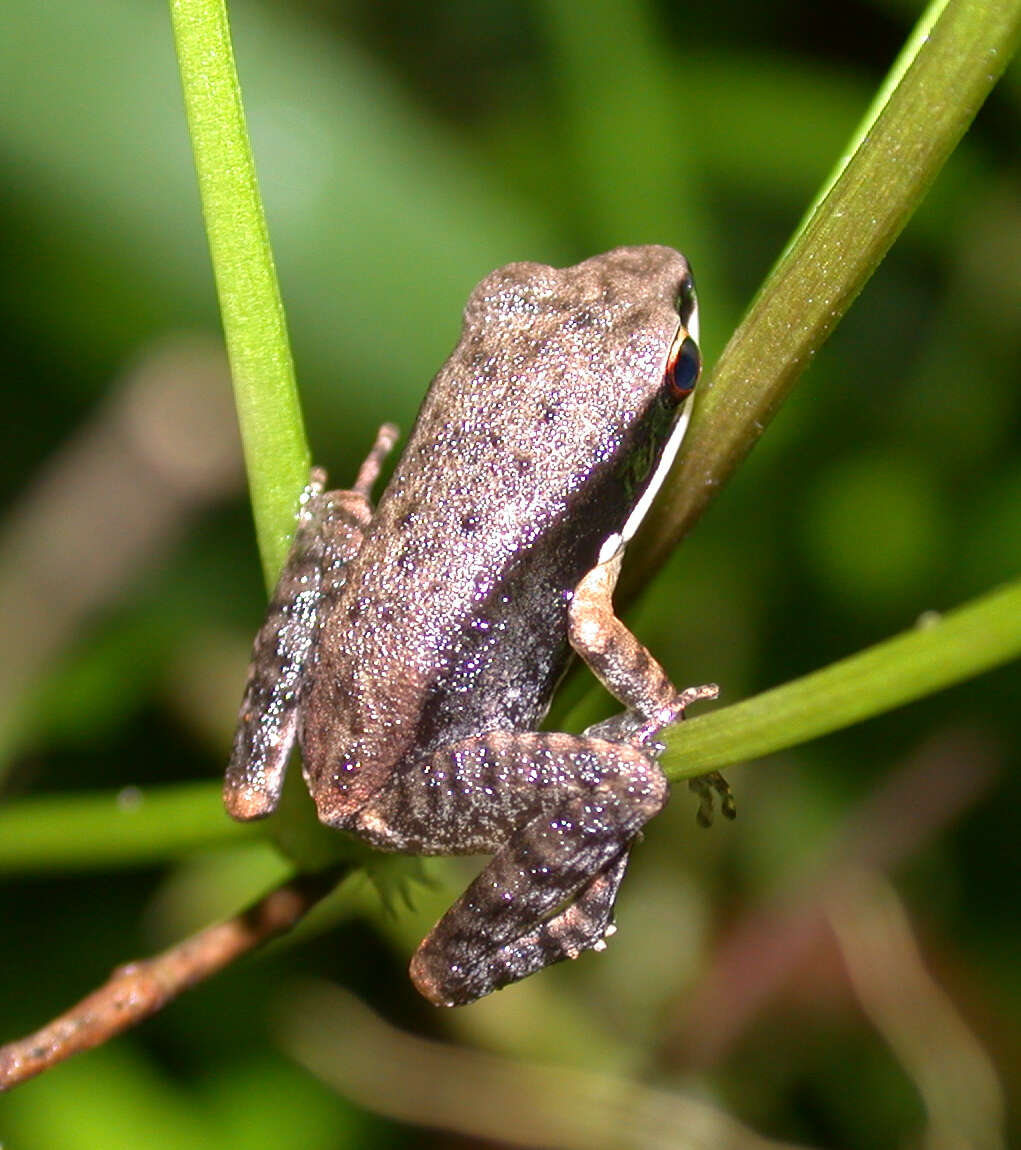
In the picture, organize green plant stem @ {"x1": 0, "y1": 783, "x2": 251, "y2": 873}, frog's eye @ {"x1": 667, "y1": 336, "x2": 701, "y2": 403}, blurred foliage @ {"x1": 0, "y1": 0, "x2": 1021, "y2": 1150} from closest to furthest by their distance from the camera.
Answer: green plant stem @ {"x1": 0, "y1": 783, "x2": 251, "y2": 873}
frog's eye @ {"x1": 667, "y1": 336, "x2": 701, "y2": 403}
blurred foliage @ {"x1": 0, "y1": 0, "x2": 1021, "y2": 1150}

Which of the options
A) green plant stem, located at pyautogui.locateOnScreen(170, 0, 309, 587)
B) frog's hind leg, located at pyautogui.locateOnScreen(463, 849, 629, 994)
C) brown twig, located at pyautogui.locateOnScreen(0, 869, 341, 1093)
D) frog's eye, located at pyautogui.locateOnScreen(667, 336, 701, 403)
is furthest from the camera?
frog's eye, located at pyautogui.locateOnScreen(667, 336, 701, 403)

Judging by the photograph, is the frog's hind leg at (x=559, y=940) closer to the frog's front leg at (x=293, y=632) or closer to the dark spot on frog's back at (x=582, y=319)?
the frog's front leg at (x=293, y=632)

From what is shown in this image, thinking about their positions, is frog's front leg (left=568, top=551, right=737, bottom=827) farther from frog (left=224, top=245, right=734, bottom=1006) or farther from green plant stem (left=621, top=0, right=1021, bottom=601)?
green plant stem (left=621, top=0, right=1021, bottom=601)

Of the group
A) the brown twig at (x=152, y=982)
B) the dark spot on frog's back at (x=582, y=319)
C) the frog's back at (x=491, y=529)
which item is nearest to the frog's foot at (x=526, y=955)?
the brown twig at (x=152, y=982)

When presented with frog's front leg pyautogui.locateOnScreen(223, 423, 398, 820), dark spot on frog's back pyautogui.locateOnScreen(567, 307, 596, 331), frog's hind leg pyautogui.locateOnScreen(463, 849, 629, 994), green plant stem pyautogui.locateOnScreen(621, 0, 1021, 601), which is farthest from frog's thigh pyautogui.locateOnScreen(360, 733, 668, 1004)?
dark spot on frog's back pyautogui.locateOnScreen(567, 307, 596, 331)

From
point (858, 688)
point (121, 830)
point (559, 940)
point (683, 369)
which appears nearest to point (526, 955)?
point (559, 940)

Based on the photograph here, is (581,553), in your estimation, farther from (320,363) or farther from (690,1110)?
(690,1110)
